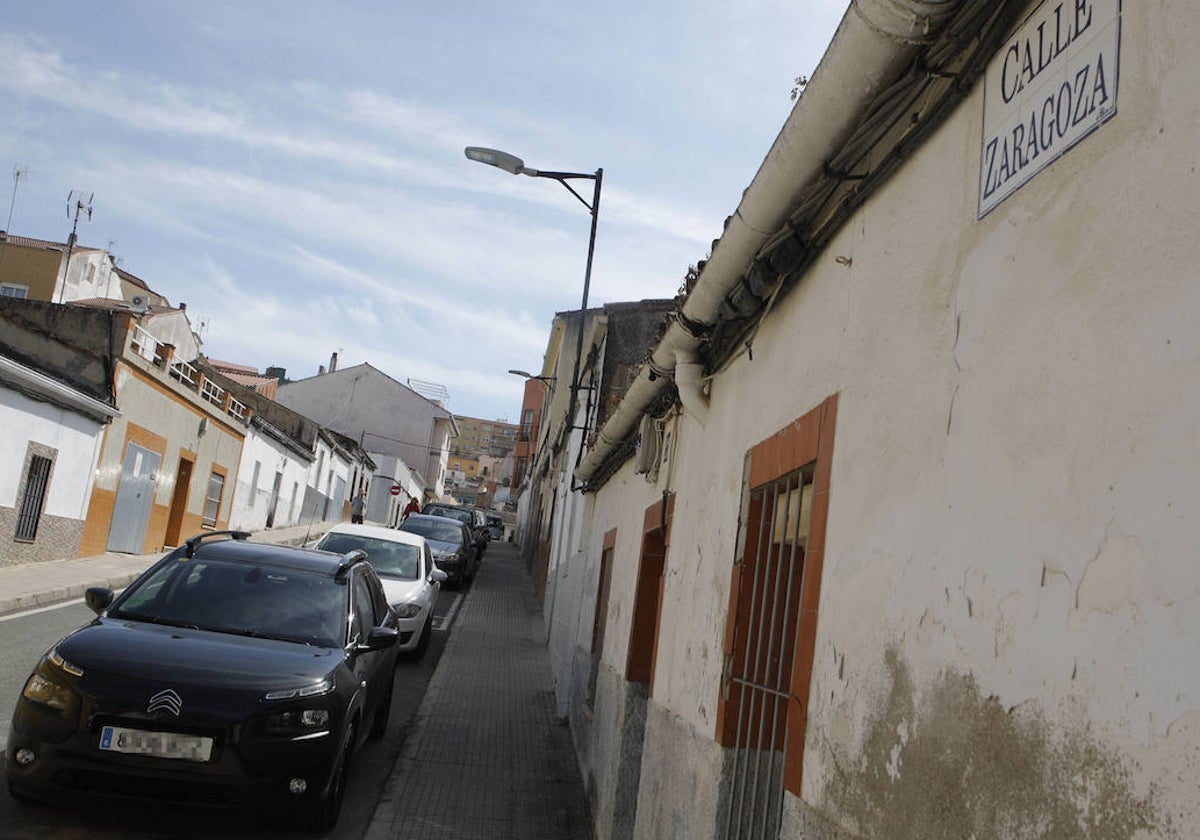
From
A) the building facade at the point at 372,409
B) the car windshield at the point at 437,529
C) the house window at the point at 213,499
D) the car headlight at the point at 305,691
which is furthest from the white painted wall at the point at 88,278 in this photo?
the car headlight at the point at 305,691

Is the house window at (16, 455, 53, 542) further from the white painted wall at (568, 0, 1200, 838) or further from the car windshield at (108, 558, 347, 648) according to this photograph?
the white painted wall at (568, 0, 1200, 838)

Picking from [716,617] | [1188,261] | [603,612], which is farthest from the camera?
[603,612]

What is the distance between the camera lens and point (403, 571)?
15.1 m

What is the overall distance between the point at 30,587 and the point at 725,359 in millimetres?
12864

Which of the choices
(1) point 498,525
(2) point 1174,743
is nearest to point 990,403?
(2) point 1174,743

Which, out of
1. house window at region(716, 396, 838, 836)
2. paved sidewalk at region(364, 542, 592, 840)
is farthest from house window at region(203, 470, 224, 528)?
house window at region(716, 396, 838, 836)

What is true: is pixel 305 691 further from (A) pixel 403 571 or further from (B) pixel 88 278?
(B) pixel 88 278

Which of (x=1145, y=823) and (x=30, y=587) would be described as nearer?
(x=1145, y=823)

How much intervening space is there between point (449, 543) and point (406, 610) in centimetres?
1140

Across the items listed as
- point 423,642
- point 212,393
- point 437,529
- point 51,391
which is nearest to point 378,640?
point 423,642

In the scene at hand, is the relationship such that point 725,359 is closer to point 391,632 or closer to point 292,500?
point 391,632

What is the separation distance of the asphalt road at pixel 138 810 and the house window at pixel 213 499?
16.2 meters

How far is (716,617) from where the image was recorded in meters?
4.95

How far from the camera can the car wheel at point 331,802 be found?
20.0ft
